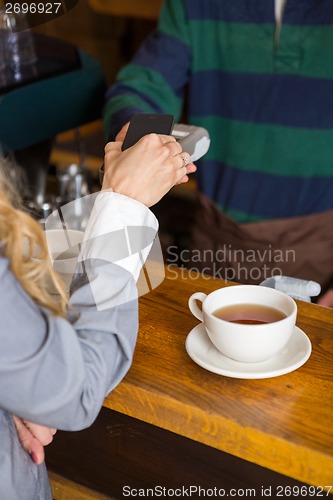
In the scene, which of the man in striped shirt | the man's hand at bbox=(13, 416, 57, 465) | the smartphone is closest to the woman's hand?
the smartphone

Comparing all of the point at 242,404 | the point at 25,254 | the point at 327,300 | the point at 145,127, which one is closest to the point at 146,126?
the point at 145,127

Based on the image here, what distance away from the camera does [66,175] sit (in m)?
1.91

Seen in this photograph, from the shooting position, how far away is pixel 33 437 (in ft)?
3.01

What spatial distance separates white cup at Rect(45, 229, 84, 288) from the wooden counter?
5.2 inches

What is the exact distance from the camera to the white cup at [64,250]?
39.8 inches

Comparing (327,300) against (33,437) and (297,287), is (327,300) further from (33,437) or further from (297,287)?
(33,437)

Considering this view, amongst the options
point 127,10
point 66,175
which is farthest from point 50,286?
point 127,10

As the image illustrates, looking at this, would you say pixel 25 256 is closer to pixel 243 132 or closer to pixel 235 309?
pixel 235 309

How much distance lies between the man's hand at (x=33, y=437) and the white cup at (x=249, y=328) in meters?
0.23

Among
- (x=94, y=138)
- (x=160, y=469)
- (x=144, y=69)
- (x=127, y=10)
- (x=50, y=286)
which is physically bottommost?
(x=94, y=138)

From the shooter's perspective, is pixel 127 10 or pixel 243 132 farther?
pixel 127 10

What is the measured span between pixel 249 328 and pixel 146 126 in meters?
0.34

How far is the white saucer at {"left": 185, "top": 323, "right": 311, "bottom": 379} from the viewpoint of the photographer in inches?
34.1

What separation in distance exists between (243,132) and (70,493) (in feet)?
2.87
